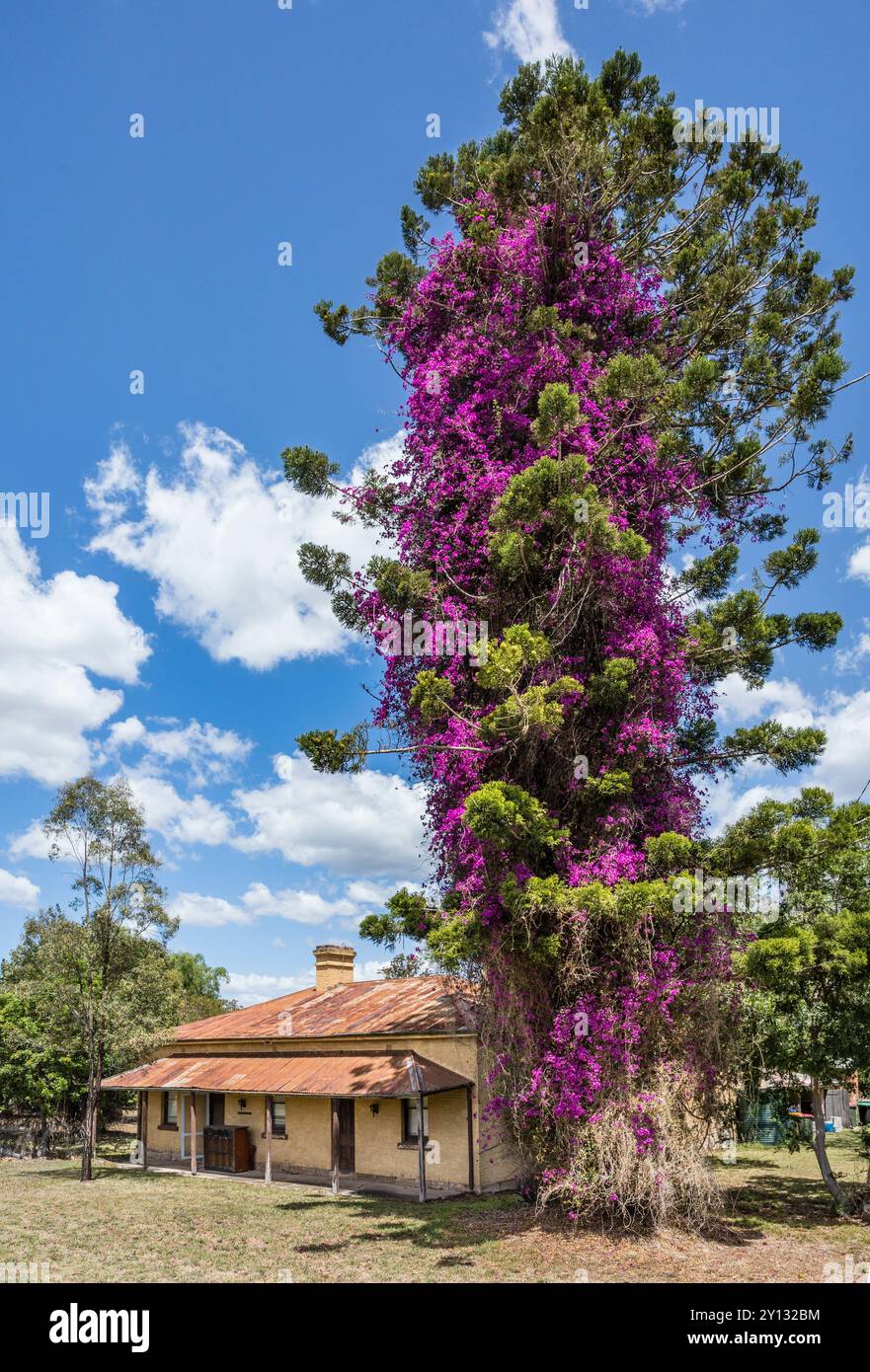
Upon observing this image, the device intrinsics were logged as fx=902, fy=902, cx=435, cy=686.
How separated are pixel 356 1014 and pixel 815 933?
42.6ft

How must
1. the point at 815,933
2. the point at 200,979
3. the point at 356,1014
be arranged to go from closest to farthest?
the point at 815,933
the point at 356,1014
the point at 200,979

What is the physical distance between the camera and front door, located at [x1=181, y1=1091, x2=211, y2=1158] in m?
25.3

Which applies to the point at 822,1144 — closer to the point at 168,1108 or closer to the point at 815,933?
the point at 815,933

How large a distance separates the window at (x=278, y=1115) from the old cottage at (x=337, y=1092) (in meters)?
0.04

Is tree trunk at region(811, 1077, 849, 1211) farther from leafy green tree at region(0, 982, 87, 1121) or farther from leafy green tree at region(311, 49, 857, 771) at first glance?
leafy green tree at region(0, 982, 87, 1121)

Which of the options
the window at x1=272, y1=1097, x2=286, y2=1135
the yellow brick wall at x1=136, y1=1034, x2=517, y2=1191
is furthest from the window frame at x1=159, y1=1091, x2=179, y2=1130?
the window at x1=272, y1=1097, x2=286, y2=1135

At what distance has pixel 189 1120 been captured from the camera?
26.4 meters

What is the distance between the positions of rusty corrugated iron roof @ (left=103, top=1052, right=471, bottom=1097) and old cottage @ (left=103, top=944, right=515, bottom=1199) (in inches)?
1.9

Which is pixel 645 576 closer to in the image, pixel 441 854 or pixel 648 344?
pixel 648 344

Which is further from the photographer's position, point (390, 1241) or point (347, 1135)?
point (347, 1135)

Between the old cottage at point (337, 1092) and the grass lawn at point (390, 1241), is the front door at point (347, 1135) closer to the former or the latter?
the old cottage at point (337, 1092)

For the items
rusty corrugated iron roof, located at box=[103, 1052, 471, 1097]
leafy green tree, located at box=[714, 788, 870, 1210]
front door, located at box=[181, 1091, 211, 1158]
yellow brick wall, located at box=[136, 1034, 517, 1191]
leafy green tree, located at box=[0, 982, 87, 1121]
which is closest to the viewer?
leafy green tree, located at box=[714, 788, 870, 1210]

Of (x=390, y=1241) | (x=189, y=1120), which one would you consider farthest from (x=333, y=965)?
(x=390, y=1241)
